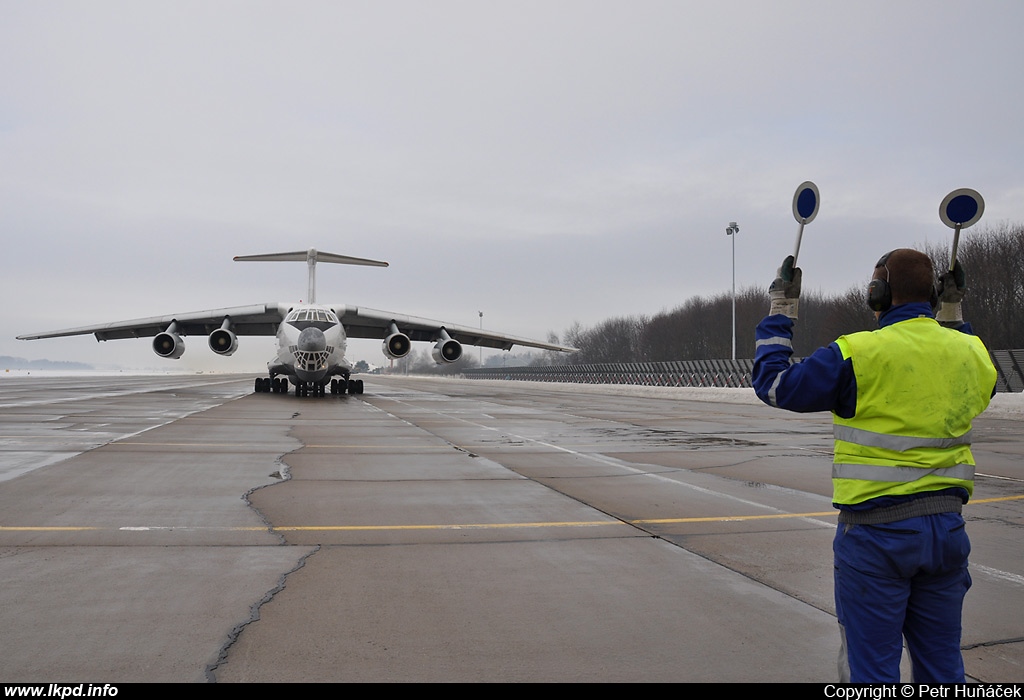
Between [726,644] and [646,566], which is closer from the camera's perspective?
[726,644]

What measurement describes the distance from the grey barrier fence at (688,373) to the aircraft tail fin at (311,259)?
64.0 feet

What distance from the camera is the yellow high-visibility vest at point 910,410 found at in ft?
8.89

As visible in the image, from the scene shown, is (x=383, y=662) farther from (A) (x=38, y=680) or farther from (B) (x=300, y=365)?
(B) (x=300, y=365)

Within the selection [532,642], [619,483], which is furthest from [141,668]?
[619,483]

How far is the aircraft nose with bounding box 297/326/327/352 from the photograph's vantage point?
23.8 meters

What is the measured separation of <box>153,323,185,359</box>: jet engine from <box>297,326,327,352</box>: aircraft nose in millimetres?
7677

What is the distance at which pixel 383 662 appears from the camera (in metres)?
3.32

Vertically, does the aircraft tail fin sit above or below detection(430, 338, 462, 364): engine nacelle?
above

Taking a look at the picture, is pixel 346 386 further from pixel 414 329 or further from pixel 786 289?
pixel 786 289

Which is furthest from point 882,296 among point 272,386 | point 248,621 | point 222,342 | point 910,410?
point 272,386

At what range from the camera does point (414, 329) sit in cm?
3325

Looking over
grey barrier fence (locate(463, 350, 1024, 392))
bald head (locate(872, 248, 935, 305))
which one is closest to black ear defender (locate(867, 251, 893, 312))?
bald head (locate(872, 248, 935, 305))

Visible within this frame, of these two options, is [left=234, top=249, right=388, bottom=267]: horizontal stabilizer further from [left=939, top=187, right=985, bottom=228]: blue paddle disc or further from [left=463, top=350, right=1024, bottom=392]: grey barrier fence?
[left=939, top=187, right=985, bottom=228]: blue paddle disc

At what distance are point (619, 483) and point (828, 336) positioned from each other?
2145 inches
